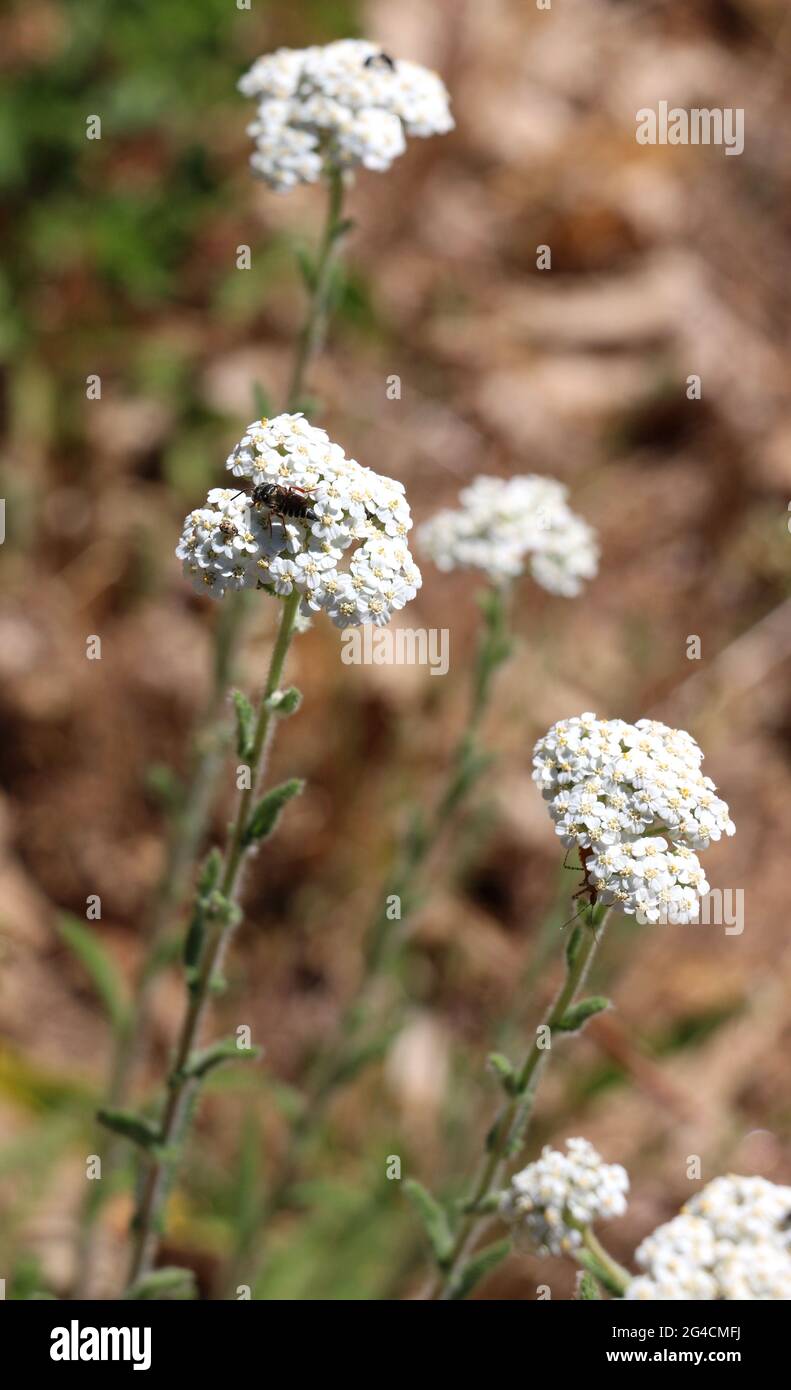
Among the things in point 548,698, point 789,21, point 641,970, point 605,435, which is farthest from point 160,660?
point 789,21

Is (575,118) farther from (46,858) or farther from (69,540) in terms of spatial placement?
(46,858)

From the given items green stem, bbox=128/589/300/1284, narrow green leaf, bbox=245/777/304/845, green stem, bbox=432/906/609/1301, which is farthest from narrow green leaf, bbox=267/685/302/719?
green stem, bbox=432/906/609/1301

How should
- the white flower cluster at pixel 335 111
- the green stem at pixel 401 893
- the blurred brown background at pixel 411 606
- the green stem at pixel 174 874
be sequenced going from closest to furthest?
the white flower cluster at pixel 335 111, the green stem at pixel 401 893, the green stem at pixel 174 874, the blurred brown background at pixel 411 606

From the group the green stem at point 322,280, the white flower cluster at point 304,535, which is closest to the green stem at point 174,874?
the green stem at point 322,280

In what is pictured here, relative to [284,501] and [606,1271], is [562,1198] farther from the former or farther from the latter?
[284,501]

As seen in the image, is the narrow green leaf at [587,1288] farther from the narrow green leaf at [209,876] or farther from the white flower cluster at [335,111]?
the white flower cluster at [335,111]

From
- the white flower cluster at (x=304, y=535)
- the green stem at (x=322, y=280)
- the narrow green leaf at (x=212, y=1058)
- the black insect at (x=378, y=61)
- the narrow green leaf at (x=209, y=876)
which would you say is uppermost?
the black insect at (x=378, y=61)
